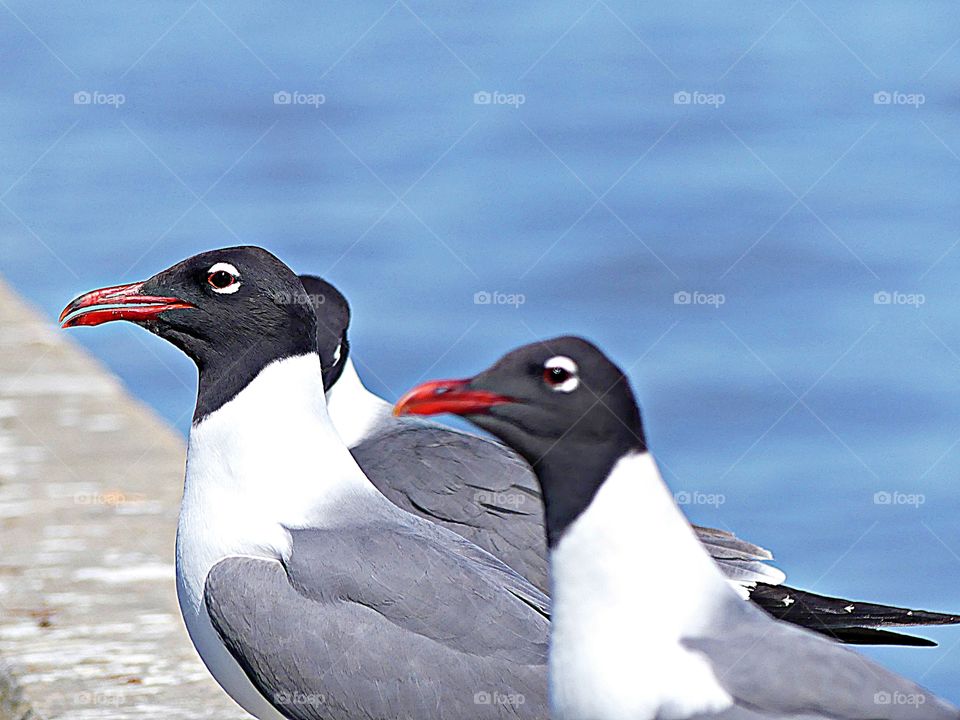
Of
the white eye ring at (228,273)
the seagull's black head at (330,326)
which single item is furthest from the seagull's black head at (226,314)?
the seagull's black head at (330,326)

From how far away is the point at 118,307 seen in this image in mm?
5328

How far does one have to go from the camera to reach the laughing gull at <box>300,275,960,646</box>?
19.5 ft

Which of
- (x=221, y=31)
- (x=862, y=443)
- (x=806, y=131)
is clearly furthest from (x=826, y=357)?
(x=221, y=31)

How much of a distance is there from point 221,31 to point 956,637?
14766 millimetres

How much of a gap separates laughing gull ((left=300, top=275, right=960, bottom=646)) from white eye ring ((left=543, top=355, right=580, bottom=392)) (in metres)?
1.93

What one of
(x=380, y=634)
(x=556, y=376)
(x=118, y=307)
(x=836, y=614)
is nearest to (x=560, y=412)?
(x=556, y=376)

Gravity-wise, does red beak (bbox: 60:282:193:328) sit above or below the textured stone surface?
above

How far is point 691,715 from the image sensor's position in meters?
3.73

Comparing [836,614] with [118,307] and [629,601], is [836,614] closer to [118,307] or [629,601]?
[629,601]

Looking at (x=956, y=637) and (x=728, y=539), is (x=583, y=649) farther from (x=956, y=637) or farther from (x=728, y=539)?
(x=956, y=637)

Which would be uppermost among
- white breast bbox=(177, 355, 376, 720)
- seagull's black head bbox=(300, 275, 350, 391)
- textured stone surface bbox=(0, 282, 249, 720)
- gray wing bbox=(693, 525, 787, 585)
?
seagull's black head bbox=(300, 275, 350, 391)

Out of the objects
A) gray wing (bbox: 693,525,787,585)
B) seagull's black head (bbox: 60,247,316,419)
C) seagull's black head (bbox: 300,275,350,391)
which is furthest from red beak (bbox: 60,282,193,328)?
gray wing (bbox: 693,525,787,585)

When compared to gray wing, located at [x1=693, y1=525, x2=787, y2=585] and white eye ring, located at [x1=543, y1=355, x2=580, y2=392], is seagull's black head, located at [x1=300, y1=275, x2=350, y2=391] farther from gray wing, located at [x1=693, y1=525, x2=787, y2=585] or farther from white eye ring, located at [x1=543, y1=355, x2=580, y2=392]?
white eye ring, located at [x1=543, y1=355, x2=580, y2=392]

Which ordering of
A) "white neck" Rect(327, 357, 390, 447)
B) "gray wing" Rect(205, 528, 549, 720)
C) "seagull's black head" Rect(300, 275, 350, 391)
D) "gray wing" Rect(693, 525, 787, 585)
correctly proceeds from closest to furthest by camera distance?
"gray wing" Rect(205, 528, 549, 720) < "gray wing" Rect(693, 525, 787, 585) < "white neck" Rect(327, 357, 390, 447) < "seagull's black head" Rect(300, 275, 350, 391)
